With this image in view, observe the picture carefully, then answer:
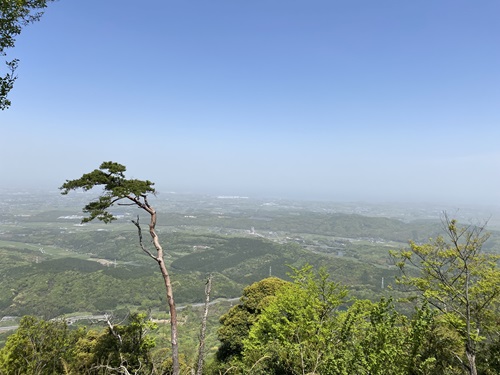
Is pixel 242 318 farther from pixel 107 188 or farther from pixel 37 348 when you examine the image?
pixel 107 188

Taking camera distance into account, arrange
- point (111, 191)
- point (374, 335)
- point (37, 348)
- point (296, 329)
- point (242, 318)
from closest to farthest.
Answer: point (374, 335) < point (111, 191) < point (296, 329) < point (37, 348) < point (242, 318)

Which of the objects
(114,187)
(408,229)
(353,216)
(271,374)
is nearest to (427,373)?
(271,374)

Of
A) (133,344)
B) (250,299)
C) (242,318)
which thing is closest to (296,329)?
(133,344)

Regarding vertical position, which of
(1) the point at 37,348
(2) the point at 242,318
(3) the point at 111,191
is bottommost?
(2) the point at 242,318

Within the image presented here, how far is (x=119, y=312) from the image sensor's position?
211 feet

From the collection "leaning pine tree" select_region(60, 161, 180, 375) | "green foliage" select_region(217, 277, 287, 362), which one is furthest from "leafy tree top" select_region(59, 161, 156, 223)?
"green foliage" select_region(217, 277, 287, 362)

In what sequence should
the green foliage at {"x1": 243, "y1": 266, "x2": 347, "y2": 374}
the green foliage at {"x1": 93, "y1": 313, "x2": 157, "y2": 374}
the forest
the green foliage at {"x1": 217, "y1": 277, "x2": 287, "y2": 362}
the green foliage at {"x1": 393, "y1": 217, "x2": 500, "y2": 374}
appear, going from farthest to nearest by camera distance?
the green foliage at {"x1": 217, "y1": 277, "x2": 287, "y2": 362} → the green foliage at {"x1": 93, "y1": 313, "x2": 157, "y2": 374} → the green foliage at {"x1": 243, "y1": 266, "x2": 347, "y2": 374} → the green foliage at {"x1": 393, "y1": 217, "x2": 500, "y2": 374} → the forest

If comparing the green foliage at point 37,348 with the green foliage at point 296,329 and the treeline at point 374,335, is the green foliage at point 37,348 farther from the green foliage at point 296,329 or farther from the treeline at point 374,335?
the green foliage at point 296,329

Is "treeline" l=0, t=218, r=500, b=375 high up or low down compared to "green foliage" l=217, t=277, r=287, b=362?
up

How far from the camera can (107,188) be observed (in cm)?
1152

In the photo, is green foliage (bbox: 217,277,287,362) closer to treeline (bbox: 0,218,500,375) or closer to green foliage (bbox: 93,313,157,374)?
treeline (bbox: 0,218,500,375)

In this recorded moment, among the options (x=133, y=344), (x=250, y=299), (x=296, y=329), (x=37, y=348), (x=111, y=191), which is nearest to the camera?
(x=111, y=191)

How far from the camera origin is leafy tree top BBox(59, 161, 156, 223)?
10.9 meters

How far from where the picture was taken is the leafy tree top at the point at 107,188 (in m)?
10.9
